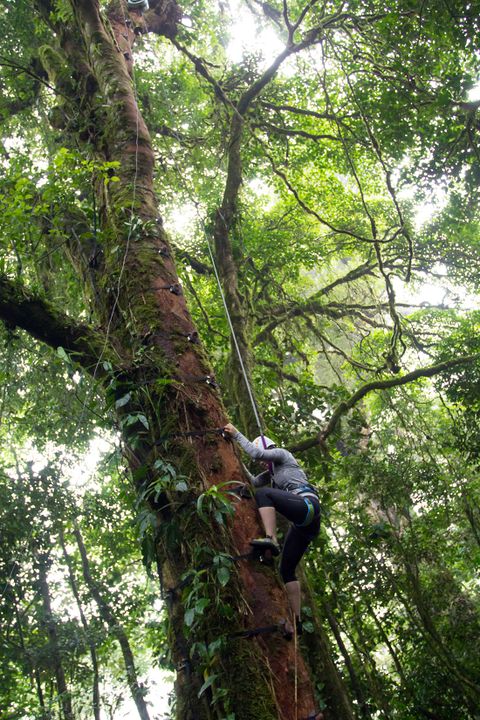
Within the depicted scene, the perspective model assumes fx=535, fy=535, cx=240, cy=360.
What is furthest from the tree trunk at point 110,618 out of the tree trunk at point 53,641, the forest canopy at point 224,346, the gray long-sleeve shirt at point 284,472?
the gray long-sleeve shirt at point 284,472

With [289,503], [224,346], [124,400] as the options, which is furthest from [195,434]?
[224,346]

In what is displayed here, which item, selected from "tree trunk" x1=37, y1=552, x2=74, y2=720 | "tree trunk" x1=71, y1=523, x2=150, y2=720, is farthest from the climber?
"tree trunk" x1=71, y1=523, x2=150, y2=720

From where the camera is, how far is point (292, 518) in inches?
120

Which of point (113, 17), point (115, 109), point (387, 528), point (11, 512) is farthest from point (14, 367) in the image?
point (387, 528)

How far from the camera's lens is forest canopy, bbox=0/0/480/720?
7.82 feet

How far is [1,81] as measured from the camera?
6840 mm

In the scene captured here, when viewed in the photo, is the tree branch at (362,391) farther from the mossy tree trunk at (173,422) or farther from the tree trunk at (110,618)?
the tree trunk at (110,618)

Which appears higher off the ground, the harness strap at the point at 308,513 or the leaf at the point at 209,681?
the harness strap at the point at 308,513

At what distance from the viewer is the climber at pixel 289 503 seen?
2.88m

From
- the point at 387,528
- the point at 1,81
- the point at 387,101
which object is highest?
the point at 1,81

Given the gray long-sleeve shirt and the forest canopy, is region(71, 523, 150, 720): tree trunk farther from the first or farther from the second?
the gray long-sleeve shirt

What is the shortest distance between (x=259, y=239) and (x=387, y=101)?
2.87 m

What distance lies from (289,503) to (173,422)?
0.91 meters

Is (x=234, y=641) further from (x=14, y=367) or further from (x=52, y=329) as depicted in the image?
(x=14, y=367)
